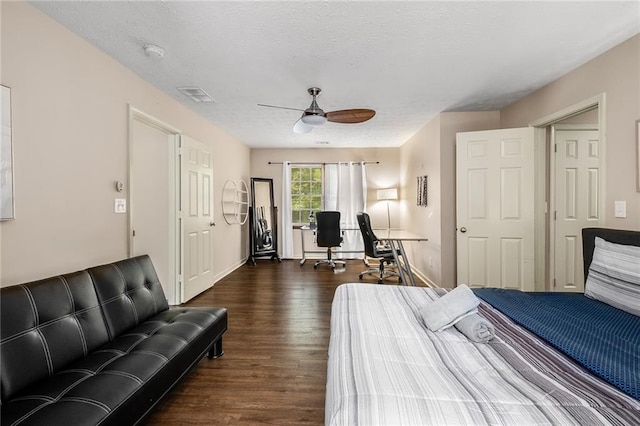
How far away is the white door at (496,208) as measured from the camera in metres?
3.31

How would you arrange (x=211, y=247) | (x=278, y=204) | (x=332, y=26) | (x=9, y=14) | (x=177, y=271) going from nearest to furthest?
(x=9, y=14) → (x=332, y=26) → (x=177, y=271) → (x=211, y=247) → (x=278, y=204)

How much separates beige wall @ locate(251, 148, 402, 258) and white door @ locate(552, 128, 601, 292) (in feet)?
10.4

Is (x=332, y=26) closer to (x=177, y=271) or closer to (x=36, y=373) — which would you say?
(x=36, y=373)

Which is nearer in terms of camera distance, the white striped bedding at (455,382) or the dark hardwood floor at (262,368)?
the white striped bedding at (455,382)

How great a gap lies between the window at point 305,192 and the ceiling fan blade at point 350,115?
11.3 feet

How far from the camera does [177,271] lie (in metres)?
3.53

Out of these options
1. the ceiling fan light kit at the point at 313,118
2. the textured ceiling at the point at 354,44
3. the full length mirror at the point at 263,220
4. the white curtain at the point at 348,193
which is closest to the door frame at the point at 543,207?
the textured ceiling at the point at 354,44

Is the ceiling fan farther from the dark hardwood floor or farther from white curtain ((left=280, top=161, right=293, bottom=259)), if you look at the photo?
white curtain ((left=280, top=161, right=293, bottom=259))

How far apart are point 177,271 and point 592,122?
511cm

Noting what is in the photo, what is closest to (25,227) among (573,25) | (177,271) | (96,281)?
(96,281)

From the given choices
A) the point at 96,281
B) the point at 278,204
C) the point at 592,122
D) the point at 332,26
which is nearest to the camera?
the point at 96,281

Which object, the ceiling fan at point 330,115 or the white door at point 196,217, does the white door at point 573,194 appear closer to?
the ceiling fan at point 330,115

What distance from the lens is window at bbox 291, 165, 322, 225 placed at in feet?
21.2

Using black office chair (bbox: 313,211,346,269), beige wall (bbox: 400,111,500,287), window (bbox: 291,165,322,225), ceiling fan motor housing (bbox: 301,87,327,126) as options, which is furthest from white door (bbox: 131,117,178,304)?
beige wall (bbox: 400,111,500,287)
